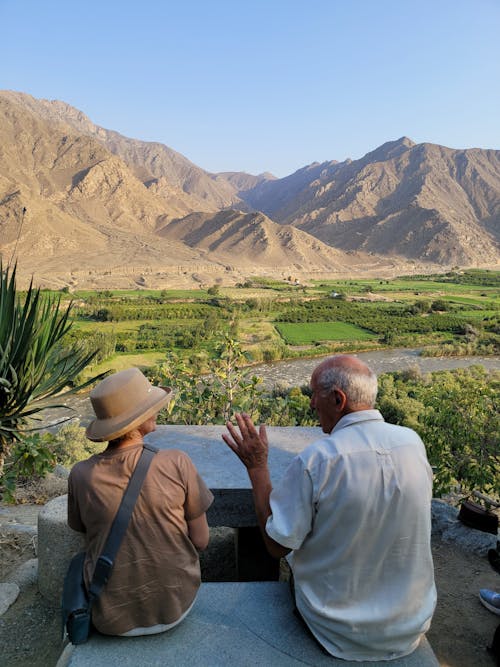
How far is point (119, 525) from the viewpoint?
2.07 meters

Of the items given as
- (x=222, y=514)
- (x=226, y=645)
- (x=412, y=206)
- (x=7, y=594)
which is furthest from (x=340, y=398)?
(x=412, y=206)

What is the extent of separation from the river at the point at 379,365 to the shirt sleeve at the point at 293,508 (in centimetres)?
2129

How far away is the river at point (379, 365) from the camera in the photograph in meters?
26.1

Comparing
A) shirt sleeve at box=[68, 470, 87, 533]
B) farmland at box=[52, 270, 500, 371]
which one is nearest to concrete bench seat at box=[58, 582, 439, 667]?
shirt sleeve at box=[68, 470, 87, 533]

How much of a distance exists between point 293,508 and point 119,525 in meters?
0.71

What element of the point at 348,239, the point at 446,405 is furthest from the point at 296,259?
the point at 446,405

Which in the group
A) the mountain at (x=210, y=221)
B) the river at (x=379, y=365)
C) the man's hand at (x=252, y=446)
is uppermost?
the mountain at (x=210, y=221)

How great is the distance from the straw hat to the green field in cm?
3275

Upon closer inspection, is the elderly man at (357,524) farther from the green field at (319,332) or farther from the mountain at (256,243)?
the mountain at (256,243)

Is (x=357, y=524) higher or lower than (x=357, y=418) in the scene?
lower

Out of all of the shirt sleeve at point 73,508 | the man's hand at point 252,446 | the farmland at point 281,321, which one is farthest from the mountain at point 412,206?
the shirt sleeve at point 73,508

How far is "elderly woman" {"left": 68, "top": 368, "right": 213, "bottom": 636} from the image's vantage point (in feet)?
6.84

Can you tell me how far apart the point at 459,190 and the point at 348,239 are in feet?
136

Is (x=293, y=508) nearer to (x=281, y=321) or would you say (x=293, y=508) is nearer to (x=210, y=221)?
(x=281, y=321)
